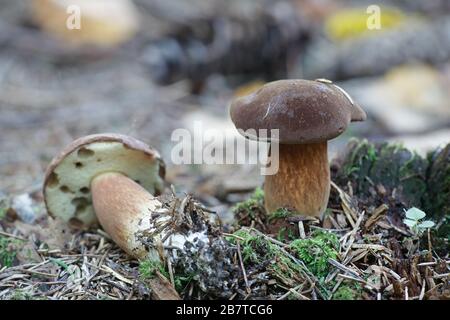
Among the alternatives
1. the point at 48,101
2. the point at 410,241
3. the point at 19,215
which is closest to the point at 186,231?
the point at 410,241

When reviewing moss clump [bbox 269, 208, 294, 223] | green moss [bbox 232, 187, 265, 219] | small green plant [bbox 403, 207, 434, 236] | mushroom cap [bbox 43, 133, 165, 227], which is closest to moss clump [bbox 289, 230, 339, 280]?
moss clump [bbox 269, 208, 294, 223]

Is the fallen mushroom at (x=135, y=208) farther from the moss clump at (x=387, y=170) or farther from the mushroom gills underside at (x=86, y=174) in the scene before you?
the moss clump at (x=387, y=170)

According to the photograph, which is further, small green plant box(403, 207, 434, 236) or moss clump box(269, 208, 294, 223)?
moss clump box(269, 208, 294, 223)

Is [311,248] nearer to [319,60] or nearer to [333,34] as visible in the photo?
[319,60]

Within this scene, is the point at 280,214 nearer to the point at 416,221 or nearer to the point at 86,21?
the point at 416,221

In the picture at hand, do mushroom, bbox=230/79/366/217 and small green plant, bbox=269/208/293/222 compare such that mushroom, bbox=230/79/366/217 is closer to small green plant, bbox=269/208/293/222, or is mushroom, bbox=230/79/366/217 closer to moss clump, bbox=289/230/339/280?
small green plant, bbox=269/208/293/222

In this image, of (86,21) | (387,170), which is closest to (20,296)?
(387,170)
